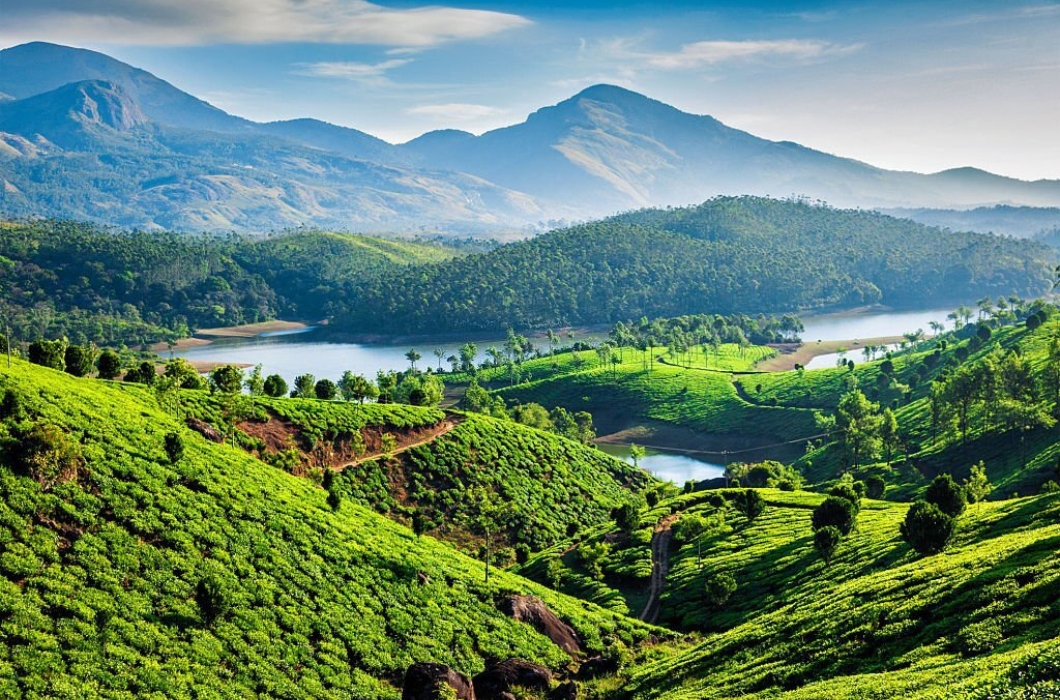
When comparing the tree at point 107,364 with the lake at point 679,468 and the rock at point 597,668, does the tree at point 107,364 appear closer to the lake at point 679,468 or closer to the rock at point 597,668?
the rock at point 597,668

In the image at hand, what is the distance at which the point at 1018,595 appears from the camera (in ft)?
133

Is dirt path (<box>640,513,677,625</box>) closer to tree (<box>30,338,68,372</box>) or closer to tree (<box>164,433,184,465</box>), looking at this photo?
tree (<box>164,433,184,465</box>)

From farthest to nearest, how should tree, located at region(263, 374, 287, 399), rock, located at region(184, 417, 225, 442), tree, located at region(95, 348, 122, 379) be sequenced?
1. tree, located at region(263, 374, 287, 399)
2. tree, located at region(95, 348, 122, 379)
3. rock, located at region(184, 417, 225, 442)

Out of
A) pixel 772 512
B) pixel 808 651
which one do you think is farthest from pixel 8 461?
pixel 772 512

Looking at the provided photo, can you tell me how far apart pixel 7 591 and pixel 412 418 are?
7001 centimetres

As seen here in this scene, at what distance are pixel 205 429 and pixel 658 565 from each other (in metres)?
48.6

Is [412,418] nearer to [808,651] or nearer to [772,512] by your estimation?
[772,512]

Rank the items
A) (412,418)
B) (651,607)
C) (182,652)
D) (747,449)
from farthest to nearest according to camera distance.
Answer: (747,449), (412,418), (651,607), (182,652)

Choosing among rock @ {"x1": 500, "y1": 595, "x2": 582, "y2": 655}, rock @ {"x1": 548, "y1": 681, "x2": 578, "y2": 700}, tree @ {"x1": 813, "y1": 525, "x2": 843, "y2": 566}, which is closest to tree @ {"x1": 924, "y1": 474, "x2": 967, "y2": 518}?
tree @ {"x1": 813, "y1": 525, "x2": 843, "y2": 566}

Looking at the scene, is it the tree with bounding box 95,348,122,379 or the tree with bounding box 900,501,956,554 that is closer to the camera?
the tree with bounding box 900,501,956,554

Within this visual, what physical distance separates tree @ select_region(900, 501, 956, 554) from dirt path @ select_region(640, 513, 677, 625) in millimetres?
24114

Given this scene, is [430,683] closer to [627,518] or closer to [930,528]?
[930,528]

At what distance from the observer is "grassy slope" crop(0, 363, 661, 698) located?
40719 mm

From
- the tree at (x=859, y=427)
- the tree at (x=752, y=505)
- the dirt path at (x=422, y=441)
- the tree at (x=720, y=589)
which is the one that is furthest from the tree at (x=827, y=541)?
the tree at (x=859, y=427)
